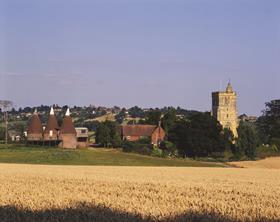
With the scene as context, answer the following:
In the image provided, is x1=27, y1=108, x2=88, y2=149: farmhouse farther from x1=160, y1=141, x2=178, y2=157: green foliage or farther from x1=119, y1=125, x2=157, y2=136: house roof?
x1=119, y1=125, x2=157, y2=136: house roof

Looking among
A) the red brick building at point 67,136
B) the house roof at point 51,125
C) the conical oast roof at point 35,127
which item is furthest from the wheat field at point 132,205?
the conical oast roof at point 35,127

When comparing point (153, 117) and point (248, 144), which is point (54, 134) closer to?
point (248, 144)

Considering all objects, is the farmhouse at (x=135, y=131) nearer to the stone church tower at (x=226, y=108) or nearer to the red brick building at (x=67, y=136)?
the red brick building at (x=67, y=136)

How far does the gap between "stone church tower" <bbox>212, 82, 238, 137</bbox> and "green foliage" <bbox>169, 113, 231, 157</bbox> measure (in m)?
40.9

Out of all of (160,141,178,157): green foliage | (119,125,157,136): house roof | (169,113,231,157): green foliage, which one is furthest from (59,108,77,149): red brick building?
(119,125,157,136): house roof

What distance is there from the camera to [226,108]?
496 feet

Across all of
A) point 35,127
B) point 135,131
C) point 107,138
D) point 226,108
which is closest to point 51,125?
point 35,127

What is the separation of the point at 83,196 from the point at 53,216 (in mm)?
6311

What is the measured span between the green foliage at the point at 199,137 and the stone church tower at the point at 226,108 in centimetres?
4093

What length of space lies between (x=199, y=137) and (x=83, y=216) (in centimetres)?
8593

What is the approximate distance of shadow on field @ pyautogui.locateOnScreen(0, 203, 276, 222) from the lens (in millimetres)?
14422

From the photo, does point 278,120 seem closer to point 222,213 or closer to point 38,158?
point 38,158

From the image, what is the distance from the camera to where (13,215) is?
49.5 ft

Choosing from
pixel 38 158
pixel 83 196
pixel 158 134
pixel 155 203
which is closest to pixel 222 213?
pixel 155 203
